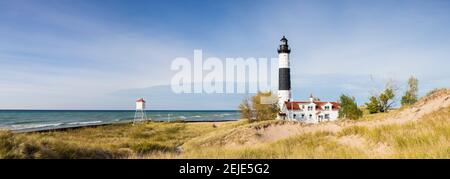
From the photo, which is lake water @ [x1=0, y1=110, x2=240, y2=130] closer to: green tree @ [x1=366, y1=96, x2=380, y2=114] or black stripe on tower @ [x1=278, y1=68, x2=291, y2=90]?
black stripe on tower @ [x1=278, y1=68, x2=291, y2=90]

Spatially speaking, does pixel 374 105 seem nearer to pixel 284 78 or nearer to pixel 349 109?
pixel 349 109

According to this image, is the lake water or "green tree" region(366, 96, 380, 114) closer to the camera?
"green tree" region(366, 96, 380, 114)

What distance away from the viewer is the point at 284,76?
46.3 m

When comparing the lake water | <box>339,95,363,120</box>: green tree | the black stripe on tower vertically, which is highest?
the black stripe on tower

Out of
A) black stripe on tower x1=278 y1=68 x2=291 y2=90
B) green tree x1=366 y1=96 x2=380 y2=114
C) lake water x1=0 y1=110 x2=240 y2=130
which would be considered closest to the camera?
black stripe on tower x1=278 y1=68 x2=291 y2=90

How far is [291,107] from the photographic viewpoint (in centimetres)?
4838

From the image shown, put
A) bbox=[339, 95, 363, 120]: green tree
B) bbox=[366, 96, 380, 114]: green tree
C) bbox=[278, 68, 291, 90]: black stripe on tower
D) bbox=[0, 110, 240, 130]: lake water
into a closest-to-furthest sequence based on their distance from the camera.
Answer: bbox=[339, 95, 363, 120]: green tree < bbox=[278, 68, 291, 90]: black stripe on tower < bbox=[366, 96, 380, 114]: green tree < bbox=[0, 110, 240, 130]: lake water

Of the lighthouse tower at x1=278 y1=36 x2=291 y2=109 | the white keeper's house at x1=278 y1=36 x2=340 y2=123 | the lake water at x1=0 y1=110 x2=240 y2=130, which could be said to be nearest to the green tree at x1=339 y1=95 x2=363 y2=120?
the white keeper's house at x1=278 y1=36 x2=340 y2=123

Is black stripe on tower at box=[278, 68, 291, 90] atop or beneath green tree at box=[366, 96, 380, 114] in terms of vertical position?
atop

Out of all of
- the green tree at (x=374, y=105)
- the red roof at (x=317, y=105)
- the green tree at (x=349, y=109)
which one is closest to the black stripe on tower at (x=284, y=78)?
the red roof at (x=317, y=105)

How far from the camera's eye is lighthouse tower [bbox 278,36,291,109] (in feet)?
152

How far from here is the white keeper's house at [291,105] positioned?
4662 cm
